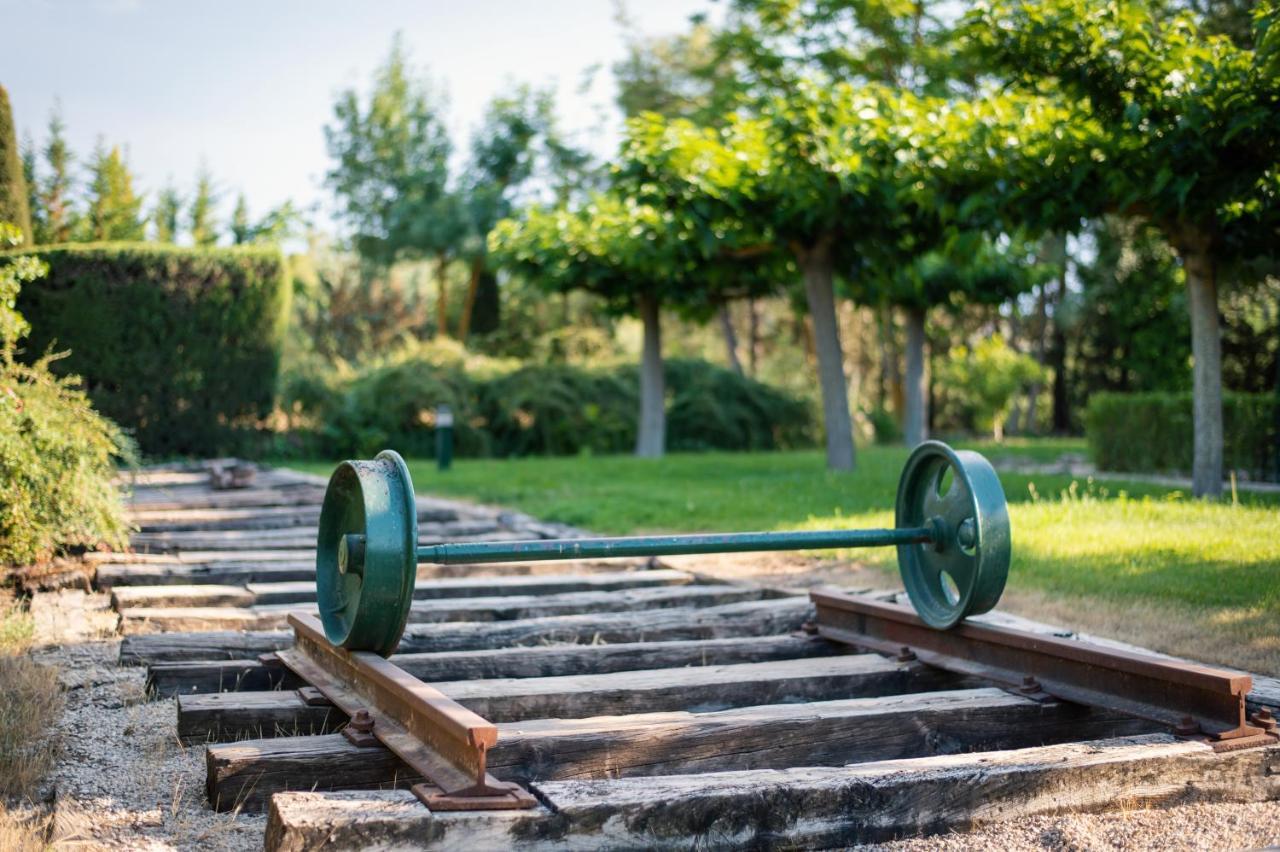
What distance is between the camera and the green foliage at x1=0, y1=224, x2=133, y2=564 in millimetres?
5871

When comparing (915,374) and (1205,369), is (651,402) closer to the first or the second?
(915,374)

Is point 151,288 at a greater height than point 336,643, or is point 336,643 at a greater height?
point 151,288

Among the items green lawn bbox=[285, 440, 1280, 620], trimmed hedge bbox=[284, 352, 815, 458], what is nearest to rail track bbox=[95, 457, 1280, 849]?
green lawn bbox=[285, 440, 1280, 620]

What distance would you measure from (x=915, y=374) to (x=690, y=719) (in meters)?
17.2

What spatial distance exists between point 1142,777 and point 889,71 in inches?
913

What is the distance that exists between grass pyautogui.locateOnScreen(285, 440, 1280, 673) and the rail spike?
1.03m

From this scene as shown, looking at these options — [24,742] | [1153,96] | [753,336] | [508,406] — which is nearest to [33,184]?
[508,406]

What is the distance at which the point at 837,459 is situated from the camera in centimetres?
1471

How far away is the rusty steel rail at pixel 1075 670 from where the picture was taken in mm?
3488

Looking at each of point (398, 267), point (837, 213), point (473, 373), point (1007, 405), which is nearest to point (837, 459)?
point (837, 213)

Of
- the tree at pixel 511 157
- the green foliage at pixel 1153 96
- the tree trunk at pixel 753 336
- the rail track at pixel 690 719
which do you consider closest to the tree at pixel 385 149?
the tree at pixel 511 157

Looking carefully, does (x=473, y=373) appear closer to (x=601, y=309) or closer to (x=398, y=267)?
(x=601, y=309)

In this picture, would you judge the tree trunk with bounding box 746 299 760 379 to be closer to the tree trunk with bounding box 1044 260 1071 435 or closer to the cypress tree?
the tree trunk with bounding box 1044 260 1071 435

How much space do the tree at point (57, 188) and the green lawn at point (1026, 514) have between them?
4547mm
